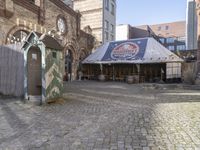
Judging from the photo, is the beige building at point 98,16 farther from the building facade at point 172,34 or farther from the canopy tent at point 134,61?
the building facade at point 172,34

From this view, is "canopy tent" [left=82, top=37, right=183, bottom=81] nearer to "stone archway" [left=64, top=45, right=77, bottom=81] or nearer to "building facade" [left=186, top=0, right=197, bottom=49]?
"stone archway" [left=64, top=45, right=77, bottom=81]

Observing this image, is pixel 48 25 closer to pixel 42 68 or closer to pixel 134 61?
pixel 134 61

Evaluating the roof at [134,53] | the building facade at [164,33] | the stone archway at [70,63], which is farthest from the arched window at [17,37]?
the building facade at [164,33]

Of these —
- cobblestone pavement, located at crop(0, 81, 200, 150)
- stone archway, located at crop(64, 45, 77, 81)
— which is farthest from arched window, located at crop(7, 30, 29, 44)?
cobblestone pavement, located at crop(0, 81, 200, 150)

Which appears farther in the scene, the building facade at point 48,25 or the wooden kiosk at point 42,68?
the building facade at point 48,25

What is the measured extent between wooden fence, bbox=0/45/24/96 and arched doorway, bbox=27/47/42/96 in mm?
750

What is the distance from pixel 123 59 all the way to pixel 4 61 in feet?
46.6

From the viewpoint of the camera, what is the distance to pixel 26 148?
407cm

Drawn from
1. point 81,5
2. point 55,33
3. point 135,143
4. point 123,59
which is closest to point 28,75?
point 135,143

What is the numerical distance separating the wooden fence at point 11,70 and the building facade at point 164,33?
154 feet

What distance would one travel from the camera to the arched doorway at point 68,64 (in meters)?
22.0

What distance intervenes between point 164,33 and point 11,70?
6619 cm

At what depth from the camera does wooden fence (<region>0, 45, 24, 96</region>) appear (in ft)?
31.4

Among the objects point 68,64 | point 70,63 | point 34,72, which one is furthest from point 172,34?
point 34,72
